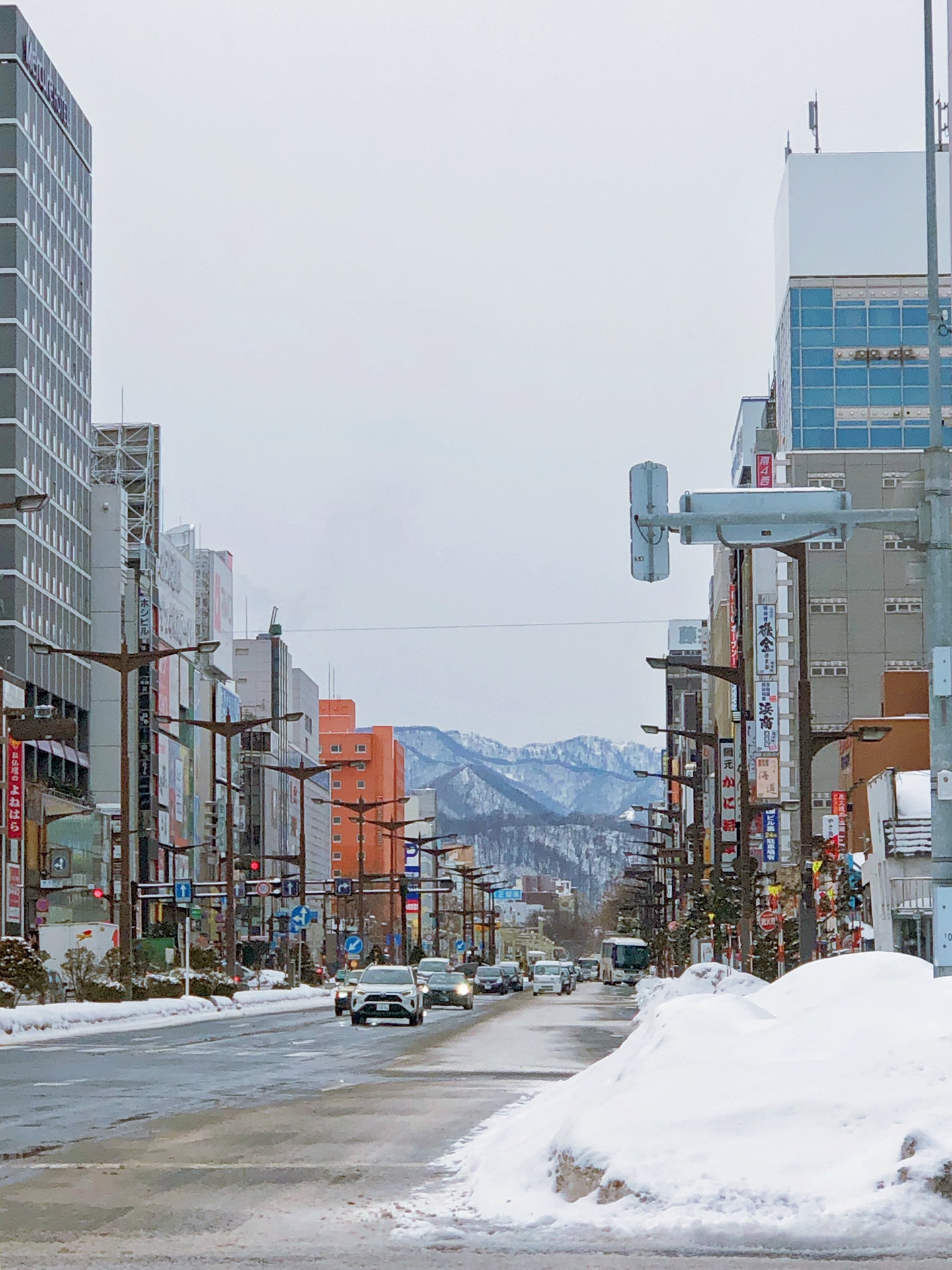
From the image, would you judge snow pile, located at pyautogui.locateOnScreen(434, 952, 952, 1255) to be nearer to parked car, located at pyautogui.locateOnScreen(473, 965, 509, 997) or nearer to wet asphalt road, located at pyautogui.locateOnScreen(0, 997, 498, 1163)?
wet asphalt road, located at pyautogui.locateOnScreen(0, 997, 498, 1163)

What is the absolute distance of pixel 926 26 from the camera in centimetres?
2378

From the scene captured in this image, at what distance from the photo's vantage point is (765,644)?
4215 inches

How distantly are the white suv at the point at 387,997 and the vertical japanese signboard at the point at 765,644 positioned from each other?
181ft

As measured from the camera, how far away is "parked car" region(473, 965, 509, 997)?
114750 mm

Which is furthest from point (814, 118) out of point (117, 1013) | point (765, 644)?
point (117, 1013)

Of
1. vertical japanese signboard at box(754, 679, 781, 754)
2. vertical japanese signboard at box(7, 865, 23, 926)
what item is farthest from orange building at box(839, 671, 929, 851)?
vertical japanese signboard at box(7, 865, 23, 926)

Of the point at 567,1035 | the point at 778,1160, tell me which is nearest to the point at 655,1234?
the point at 778,1160

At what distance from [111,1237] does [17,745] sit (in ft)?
287

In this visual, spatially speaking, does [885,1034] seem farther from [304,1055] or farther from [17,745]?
[17,745]

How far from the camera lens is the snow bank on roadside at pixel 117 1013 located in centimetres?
4269

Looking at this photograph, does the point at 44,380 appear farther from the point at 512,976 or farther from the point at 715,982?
the point at 715,982

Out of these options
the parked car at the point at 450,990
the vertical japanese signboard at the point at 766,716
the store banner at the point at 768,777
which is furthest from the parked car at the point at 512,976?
the parked car at the point at 450,990

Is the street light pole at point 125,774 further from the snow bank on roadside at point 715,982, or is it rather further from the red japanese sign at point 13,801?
the red japanese sign at point 13,801

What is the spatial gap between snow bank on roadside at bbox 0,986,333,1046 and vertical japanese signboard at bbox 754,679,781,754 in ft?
119
